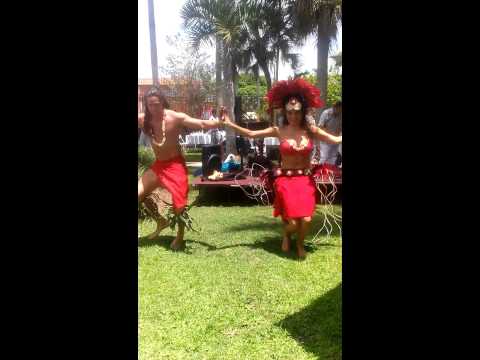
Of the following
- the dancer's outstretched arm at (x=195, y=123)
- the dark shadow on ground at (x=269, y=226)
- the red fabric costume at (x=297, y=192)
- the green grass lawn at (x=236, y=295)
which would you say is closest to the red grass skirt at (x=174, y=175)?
the dancer's outstretched arm at (x=195, y=123)

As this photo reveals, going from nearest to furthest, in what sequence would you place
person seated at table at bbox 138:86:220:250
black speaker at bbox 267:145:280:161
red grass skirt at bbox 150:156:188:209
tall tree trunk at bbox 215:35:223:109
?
person seated at table at bbox 138:86:220:250
tall tree trunk at bbox 215:35:223:109
red grass skirt at bbox 150:156:188:209
black speaker at bbox 267:145:280:161

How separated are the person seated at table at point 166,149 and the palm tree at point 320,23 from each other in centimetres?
77

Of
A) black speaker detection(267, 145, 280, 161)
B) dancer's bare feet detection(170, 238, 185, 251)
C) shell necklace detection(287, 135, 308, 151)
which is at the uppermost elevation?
shell necklace detection(287, 135, 308, 151)

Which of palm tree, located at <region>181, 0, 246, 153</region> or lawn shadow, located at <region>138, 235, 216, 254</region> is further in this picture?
lawn shadow, located at <region>138, 235, 216, 254</region>

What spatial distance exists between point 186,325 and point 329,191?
1.60 metres

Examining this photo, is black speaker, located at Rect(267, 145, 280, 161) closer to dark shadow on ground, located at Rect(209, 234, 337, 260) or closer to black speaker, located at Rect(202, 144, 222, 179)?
black speaker, located at Rect(202, 144, 222, 179)

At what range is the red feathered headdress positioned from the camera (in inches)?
119

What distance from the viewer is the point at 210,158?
3338mm

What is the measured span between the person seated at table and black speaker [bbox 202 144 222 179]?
0.29m

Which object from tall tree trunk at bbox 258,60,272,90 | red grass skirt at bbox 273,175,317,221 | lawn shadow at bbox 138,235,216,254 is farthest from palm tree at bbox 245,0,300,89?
lawn shadow at bbox 138,235,216,254

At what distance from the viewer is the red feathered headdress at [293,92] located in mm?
3031
